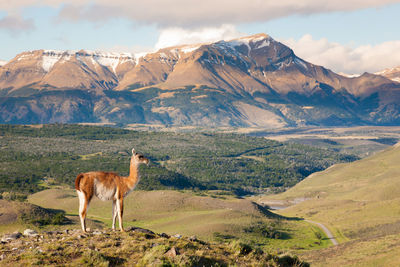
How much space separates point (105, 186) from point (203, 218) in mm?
87076

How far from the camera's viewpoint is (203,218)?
115062 mm

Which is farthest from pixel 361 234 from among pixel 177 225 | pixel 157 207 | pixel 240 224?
pixel 157 207

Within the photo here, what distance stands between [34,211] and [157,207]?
44.9 meters

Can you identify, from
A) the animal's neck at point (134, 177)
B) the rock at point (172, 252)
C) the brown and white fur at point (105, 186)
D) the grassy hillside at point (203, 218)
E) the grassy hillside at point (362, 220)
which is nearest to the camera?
the rock at point (172, 252)

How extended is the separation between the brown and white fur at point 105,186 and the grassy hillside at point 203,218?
6259 cm

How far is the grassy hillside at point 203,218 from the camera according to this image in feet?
339

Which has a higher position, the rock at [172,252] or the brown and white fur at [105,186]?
the brown and white fur at [105,186]

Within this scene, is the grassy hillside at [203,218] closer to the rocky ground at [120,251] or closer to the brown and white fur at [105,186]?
the rocky ground at [120,251]

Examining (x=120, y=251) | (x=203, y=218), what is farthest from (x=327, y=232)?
(x=120, y=251)

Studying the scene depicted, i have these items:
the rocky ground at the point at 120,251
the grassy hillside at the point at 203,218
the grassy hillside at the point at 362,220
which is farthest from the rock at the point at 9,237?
the grassy hillside at the point at 203,218

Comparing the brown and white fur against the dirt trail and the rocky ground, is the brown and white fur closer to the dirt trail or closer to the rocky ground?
the rocky ground

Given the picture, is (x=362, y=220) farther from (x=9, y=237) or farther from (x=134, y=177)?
(x=9, y=237)

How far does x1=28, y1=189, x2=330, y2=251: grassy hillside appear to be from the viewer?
4065 inches

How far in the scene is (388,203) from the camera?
138250 millimetres
